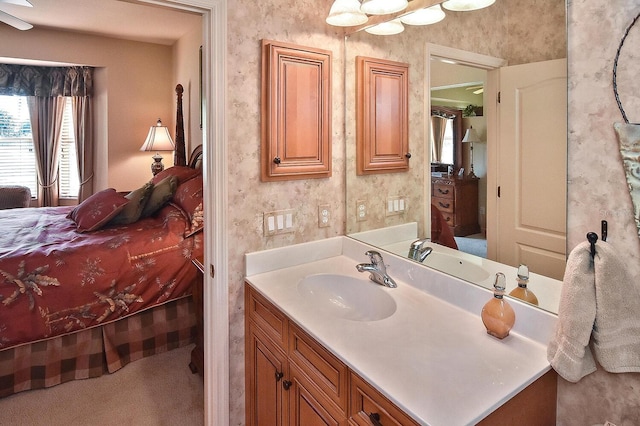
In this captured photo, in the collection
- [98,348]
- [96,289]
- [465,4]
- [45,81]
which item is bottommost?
[98,348]

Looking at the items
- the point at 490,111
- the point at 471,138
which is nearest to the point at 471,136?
the point at 471,138

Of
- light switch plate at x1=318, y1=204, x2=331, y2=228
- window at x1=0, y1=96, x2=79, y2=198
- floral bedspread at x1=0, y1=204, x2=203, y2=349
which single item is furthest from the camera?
window at x1=0, y1=96, x2=79, y2=198

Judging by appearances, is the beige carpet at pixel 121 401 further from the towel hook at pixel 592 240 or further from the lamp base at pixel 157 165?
the lamp base at pixel 157 165

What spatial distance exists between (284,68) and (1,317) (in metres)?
2.12

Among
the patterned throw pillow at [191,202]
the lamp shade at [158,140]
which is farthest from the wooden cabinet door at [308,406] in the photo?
the lamp shade at [158,140]

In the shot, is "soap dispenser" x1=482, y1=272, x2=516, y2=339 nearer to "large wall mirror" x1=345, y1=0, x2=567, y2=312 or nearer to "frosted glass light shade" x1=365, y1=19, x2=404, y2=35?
"large wall mirror" x1=345, y1=0, x2=567, y2=312

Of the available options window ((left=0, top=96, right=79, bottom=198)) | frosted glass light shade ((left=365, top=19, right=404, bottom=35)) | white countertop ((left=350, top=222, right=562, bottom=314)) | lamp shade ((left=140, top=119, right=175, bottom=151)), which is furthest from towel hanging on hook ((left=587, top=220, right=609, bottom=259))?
window ((left=0, top=96, right=79, bottom=198))

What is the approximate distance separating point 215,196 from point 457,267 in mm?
1033

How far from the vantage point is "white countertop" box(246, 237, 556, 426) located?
93 centimetres

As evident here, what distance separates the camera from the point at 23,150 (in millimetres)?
5188

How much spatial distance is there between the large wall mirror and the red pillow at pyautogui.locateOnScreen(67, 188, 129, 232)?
2.06 meters

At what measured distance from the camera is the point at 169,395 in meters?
2.36

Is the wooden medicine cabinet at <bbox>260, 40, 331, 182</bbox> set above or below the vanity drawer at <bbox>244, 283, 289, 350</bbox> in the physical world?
above

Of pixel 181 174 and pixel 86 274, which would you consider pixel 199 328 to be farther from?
pixel 181 174
